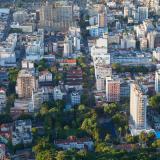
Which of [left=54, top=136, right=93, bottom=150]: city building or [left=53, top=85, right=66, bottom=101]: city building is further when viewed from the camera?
[left=53, top=85, right=66, bottom=101]: city building

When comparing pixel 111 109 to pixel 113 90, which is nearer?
pixel 111 109

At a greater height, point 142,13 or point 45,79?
point 142,13

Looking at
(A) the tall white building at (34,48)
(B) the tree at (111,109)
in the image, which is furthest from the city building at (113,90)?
(A) the tall white building at (34,48)

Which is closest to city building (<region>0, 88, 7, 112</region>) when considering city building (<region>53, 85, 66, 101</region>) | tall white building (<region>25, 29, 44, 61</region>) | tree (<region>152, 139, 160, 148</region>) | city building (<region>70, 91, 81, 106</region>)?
city building (<region>53, 85, 66, 101</region>)

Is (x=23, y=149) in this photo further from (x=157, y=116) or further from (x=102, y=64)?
(x=102, y=64)

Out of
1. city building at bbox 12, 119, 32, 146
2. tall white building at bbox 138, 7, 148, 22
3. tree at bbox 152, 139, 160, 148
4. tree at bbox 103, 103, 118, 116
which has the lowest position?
tree at bbox 152, 139, 160, 148

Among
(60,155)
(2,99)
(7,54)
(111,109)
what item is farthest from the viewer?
(7,54)

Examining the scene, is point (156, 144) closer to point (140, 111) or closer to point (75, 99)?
point (140, 111)

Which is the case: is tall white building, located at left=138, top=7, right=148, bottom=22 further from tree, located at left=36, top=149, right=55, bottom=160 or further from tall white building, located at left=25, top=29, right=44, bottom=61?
tree, located at left=36, top=149, right=55, bottom=160

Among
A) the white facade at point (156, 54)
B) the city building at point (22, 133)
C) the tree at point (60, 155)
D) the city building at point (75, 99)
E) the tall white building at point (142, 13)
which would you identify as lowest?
the tree at point (60, 155)

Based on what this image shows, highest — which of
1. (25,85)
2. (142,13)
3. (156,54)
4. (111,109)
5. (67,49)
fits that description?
(142,13)

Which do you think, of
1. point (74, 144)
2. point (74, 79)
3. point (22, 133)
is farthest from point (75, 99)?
point (74, 144)

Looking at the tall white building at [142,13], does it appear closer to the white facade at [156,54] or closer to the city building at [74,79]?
the white facade at [156,54]
